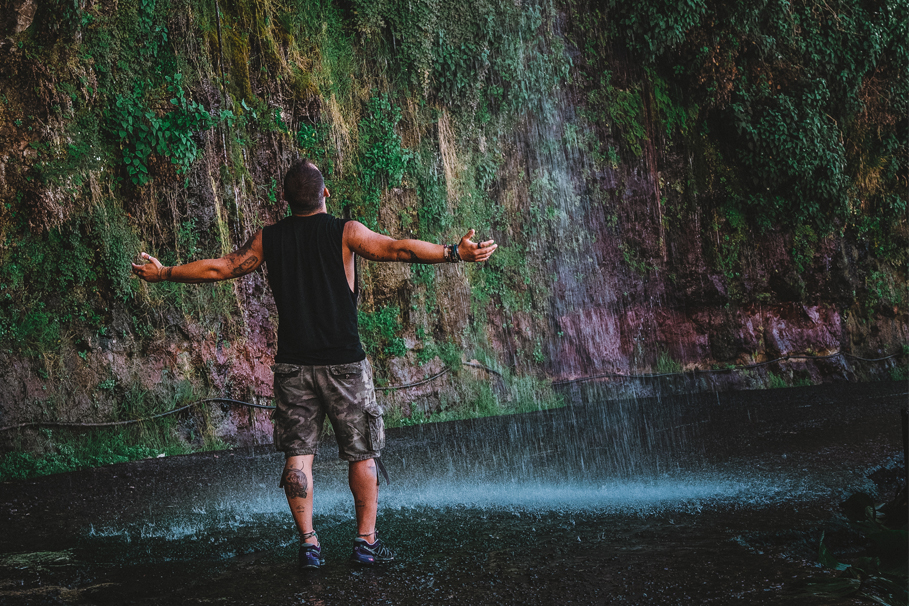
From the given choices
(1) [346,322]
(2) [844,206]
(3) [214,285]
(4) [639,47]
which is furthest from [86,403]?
(2) [844,206]

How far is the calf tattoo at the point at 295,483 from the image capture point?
150 inches

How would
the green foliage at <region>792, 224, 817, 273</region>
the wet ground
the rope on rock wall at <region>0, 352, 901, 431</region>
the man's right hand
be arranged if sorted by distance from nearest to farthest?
the wet ground, the man's right hand, the rope on rock wall at <region>0, 352, 901, 431</region>, the green foliage at <region>792, 224, 817, 273</region>

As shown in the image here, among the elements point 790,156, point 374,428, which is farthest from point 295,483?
point 790,156

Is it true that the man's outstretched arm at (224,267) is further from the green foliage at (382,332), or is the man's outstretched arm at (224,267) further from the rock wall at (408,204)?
the green foliage at (382,332)

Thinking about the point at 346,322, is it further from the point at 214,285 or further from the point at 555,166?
the point at 555,166

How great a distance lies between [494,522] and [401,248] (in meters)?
1.91

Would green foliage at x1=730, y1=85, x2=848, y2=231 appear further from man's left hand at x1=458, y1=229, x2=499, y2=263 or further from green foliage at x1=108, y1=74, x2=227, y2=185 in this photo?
man's left hand at x1=458, y1=229, x2=499, y2=263

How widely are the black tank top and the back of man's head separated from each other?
0.09 metres

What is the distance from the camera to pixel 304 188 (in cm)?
400

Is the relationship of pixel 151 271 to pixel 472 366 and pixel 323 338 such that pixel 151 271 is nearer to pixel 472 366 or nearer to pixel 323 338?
pixel 323 338

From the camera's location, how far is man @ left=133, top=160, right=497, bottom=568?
12.7 feet

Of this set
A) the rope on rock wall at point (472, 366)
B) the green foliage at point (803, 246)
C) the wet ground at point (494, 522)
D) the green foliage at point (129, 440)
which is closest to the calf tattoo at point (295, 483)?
the wet ground at point (494, 522)

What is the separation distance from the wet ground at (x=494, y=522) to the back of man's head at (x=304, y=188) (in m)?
1.95

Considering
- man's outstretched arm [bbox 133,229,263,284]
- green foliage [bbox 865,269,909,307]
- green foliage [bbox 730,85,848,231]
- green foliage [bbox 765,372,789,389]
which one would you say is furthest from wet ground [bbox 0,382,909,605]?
green foliage [bbox 865,269,909,307]
